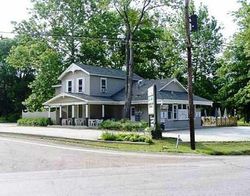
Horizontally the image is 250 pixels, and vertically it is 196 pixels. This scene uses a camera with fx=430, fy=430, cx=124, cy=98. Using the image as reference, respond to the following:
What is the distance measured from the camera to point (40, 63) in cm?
6150

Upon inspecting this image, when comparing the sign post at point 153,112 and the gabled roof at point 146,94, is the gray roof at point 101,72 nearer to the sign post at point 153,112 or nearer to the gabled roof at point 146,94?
the gabled roof at point 146,94

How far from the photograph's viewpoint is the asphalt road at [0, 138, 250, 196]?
10.2 metres

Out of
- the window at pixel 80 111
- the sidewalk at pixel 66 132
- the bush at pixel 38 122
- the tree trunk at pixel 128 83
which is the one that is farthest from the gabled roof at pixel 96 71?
the sidewalk at pixel 66 132

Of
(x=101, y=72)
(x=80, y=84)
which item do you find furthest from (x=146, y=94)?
(x=80, y=84)

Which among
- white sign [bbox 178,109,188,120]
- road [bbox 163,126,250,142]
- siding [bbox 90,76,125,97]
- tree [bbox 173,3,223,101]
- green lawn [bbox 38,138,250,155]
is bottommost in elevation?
green lawn [bbox 38,138,250,155]

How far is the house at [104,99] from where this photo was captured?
→ 4494cm

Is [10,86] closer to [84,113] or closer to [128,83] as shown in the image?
[84,113]

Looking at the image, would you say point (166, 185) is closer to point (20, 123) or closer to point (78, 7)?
point (20, 123)

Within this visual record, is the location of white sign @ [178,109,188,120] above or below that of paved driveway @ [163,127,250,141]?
above

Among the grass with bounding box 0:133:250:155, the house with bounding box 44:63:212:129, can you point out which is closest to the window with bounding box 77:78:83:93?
the house with bounding box 44:63:212:129

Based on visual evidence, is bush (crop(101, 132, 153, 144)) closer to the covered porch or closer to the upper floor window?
the covered porch

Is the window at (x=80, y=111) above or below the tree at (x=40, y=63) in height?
below

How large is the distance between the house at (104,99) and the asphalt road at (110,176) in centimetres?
2532

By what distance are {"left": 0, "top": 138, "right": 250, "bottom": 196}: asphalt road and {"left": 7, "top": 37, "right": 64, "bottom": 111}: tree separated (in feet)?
134
